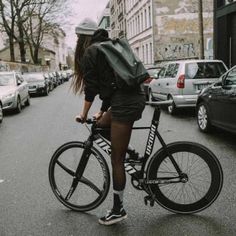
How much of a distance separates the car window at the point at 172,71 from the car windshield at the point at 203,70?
1.72 feet

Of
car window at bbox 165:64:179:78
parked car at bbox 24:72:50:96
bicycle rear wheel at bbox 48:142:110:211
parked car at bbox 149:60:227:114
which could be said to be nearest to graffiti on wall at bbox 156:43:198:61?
parked car at bbox 24:72:50:96

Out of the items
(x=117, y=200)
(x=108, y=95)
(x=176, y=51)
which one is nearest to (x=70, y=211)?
(x=117, y=200)

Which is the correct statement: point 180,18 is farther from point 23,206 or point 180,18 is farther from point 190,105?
point 23,206

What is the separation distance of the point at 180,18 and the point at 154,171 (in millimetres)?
36074

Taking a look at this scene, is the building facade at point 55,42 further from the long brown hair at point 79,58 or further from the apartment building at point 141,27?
the long brown hair at point 79,58

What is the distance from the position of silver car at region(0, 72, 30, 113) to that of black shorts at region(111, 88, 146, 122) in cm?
1092

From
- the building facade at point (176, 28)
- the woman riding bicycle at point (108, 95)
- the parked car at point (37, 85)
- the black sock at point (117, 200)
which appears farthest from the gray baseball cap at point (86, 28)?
the building facade at point (176, 28)

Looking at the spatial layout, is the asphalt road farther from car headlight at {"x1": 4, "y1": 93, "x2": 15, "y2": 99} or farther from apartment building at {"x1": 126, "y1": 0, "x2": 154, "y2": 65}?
apartment building at {"x1": 126, "y1": 0, "x2": 154, "y2": 65}

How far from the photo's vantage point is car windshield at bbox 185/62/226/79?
1184 centimetres

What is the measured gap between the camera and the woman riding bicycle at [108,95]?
3646mm

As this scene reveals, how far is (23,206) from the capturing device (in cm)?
457

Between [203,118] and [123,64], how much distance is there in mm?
5879

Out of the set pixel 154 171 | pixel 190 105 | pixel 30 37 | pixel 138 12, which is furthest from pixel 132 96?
pixel 30 37

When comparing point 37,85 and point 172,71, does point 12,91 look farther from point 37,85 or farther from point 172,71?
point 37,85
